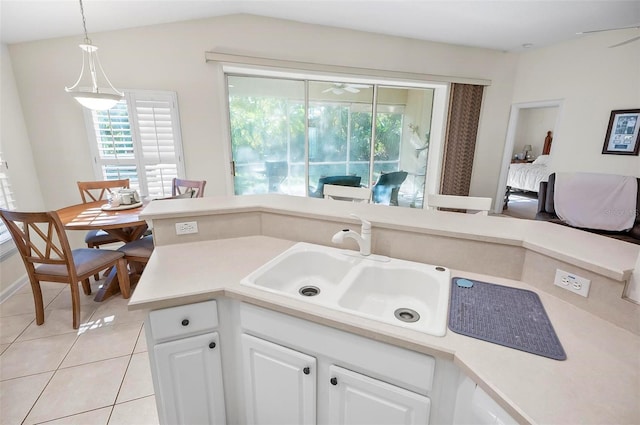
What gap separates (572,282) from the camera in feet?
3.28

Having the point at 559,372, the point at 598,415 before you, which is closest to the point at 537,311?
the point at 559,372

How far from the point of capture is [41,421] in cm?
147

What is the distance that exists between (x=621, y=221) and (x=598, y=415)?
3.54 meters

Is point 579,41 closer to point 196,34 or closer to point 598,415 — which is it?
point 196,34

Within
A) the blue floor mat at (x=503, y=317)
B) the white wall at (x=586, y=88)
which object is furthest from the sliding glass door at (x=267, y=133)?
the white wall at (x=586, y=88)

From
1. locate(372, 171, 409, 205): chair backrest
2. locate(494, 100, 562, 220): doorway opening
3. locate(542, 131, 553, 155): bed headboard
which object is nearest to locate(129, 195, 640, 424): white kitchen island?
locate(372, 171, 409, 205): chair backrest

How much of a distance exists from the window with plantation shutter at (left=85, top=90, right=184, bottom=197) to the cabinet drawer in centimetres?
274

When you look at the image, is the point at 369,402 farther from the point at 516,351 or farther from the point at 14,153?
the point at 14,153

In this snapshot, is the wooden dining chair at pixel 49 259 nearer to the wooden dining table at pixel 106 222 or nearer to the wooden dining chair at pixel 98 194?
the wooden dining table at pixel 106 222

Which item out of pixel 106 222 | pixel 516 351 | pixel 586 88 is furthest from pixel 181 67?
pixel 586 88

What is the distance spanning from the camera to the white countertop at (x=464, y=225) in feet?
3.20

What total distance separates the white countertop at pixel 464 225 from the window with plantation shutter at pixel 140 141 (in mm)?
1949

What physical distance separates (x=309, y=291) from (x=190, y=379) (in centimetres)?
59

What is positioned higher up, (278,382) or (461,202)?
(461,202)
